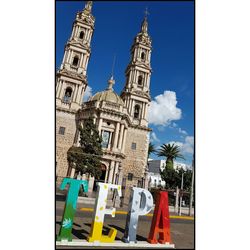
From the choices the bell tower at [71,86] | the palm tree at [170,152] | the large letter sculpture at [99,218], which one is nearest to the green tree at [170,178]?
the palm tree at [170,152]

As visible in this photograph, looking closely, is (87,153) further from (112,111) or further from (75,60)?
(75,60)

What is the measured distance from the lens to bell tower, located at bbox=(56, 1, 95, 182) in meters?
10.8

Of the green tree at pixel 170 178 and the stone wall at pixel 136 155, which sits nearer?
the green tree at pixel 170 178

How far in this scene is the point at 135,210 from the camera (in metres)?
4.41

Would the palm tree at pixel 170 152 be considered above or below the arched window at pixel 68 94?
below

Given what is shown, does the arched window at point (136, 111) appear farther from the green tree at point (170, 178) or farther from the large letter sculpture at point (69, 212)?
the large letter sculpture at point (69, 212)

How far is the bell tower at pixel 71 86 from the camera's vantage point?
35.5 feet

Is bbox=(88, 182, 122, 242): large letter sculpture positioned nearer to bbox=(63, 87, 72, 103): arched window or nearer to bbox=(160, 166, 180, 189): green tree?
bbox=(63, 87, 72, 103): arched window

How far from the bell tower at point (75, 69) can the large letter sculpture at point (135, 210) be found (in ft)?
27.2
